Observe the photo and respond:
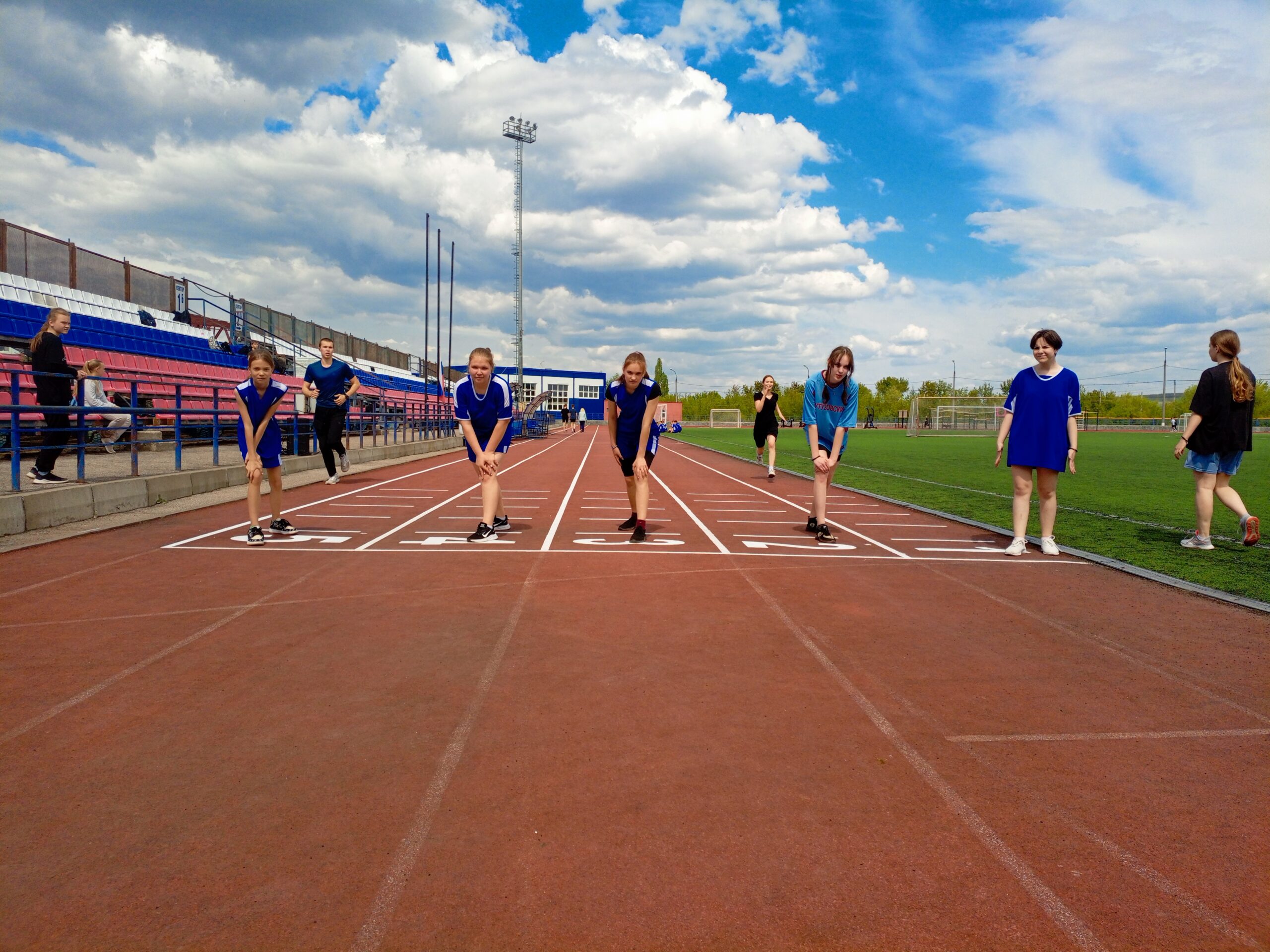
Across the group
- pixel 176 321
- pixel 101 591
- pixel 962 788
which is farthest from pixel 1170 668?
pixel 176 321

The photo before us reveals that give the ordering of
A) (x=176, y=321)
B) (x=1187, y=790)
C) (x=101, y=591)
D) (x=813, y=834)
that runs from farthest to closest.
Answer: (x=176, y=321)
(x=101, y=591)
(x=1187, y=790)
(x=813, y=834)

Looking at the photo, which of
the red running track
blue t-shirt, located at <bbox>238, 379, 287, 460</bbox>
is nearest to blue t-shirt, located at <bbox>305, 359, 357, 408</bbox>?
blue t-shirt, located at <bbox>238, 379, 287, 460</bbox>

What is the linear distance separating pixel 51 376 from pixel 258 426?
13.6ft

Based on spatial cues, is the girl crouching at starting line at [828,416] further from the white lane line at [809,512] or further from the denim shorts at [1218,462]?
the denim shorts at [1218,462]

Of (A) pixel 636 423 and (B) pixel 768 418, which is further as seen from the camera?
(B) pixel 768 418

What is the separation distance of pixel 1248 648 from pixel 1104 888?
3431 millimetres

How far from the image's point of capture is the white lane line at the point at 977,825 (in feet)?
7.50

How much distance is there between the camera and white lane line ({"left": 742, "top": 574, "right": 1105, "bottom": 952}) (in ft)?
7.50

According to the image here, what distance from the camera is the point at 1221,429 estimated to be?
26.0ft

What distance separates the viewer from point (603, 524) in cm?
997

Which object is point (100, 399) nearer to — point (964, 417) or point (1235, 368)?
point (1235, 368)

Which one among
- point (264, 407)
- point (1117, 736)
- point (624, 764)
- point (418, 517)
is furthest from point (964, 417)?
point (624, 764)

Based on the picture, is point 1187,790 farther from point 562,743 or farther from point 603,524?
point 603,524

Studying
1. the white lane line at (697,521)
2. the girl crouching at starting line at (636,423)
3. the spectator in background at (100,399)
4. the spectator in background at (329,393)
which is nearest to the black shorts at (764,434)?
the white lane line at (697,521)
